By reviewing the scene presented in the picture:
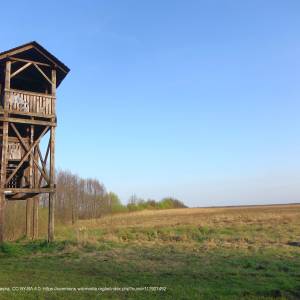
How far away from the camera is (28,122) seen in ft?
61.5

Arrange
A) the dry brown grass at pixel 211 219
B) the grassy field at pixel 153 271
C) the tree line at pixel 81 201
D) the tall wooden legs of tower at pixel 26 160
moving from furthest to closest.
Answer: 1. the tree line at pixel 81 201
2. the dry brown grass at pixel 211 219
3. the tall wooden legs of tower at pixel 26 160
4. the grassy field at pixel 153 271

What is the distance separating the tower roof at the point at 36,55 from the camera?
1912 cm

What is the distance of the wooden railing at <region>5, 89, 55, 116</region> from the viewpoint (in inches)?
734

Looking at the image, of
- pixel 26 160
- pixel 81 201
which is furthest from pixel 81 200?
pixel 26 160

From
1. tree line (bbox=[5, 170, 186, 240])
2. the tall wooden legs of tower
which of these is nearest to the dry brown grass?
tree line (bbox=[5, 170, 186, 240])

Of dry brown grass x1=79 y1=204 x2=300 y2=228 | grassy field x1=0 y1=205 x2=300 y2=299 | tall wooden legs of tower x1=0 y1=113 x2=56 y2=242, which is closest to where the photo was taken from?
grassy field x1=0 y1=205 x2=300 y2=299

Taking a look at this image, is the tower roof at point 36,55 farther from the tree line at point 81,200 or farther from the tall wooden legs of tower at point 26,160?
the tree line at point 81,200

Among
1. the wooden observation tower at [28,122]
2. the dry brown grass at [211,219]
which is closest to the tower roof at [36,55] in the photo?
the wooden observation tower at [28,122]

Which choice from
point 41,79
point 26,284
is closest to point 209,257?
point 26,284

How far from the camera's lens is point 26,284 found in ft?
31.1

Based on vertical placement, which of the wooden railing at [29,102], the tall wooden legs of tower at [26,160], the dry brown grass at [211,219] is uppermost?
the wooden railing at [29,102]

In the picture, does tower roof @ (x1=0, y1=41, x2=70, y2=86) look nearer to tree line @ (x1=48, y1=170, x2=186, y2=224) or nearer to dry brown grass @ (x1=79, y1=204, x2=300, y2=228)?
dry brown grass @ (x1=79, y1=204, x2=300, y2=228)

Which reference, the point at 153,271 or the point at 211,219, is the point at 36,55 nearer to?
the point at 153,271

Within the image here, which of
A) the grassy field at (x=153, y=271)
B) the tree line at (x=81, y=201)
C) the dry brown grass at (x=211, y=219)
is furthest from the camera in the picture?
the tree line at (x=81, y=201)
